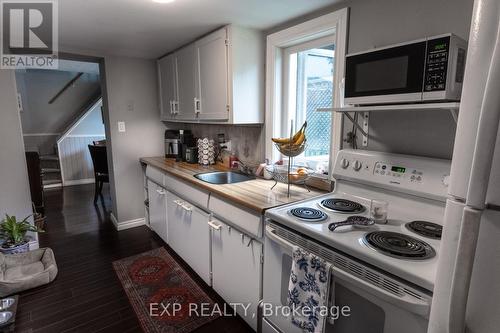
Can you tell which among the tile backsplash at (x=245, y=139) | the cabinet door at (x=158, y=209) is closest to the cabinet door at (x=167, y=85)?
the tile backsplash at (x=245, y=139)

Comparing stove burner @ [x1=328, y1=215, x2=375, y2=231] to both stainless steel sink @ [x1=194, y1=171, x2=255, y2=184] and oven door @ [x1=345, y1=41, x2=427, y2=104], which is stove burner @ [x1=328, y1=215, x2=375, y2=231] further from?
stainless steel sink @ [x1=194, y1=171, x2=255, y2=184]

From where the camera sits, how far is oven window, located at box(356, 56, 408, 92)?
3.90 ft

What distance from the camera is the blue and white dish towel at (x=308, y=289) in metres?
1.08

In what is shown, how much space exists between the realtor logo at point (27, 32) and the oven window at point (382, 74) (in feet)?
6.08

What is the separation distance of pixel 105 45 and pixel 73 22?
0.66 m

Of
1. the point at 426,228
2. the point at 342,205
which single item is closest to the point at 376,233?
the point at 426,228

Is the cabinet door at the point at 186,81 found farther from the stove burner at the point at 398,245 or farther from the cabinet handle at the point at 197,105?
the stove burner at the point at 398,245

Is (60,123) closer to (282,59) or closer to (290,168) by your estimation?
(282,59)

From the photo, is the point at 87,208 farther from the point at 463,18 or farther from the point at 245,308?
the point at 463,18

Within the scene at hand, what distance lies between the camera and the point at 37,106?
5.65 meters

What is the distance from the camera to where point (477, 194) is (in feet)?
1.85

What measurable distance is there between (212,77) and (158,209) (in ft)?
4.99

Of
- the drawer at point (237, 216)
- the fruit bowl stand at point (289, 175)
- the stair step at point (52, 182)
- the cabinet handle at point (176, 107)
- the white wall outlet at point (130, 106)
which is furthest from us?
the stair step at point (52, 182)

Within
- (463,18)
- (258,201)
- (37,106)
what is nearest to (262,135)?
(258,201)
